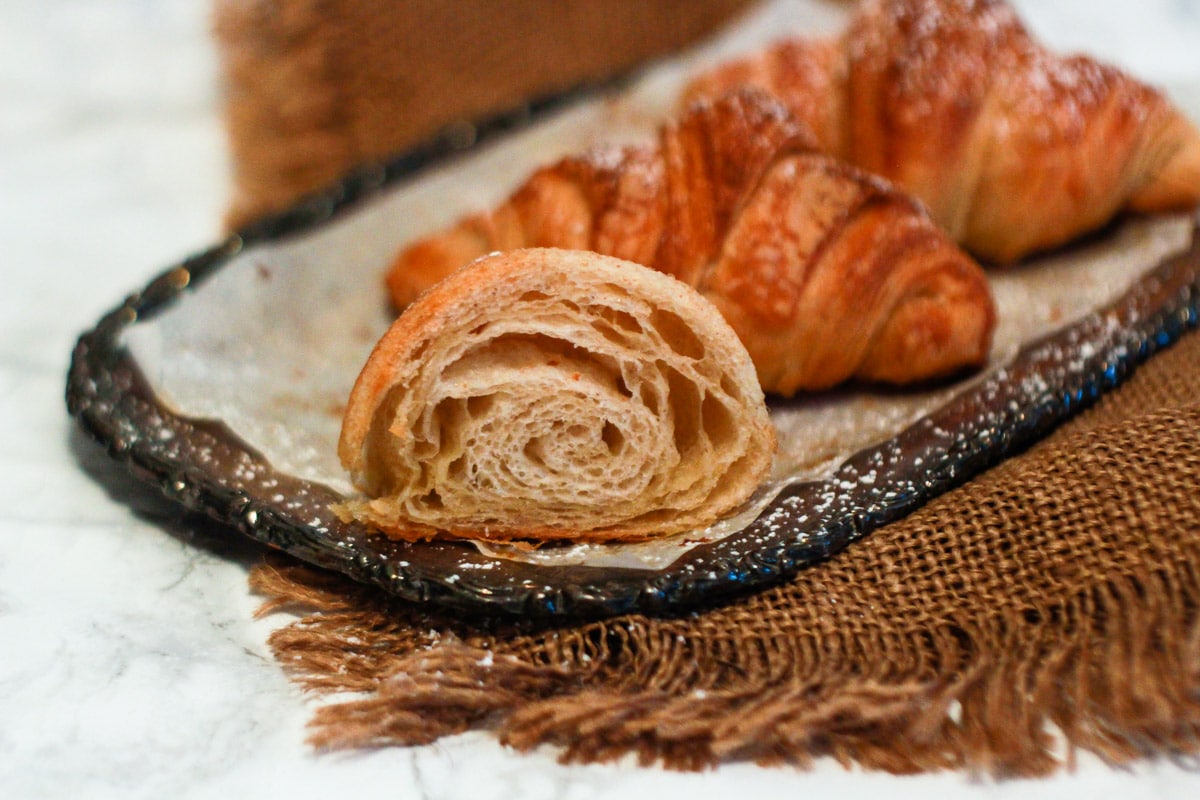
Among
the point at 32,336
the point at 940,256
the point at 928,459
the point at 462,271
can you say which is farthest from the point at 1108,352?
the point at 32,336

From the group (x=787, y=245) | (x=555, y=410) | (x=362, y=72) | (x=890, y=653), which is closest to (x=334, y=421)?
(x=555, y=410)

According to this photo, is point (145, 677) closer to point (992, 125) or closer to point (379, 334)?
point (379, 334)

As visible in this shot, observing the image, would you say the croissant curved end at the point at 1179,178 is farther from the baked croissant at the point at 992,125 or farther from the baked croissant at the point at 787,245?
the baked croissant at the point at 787,245

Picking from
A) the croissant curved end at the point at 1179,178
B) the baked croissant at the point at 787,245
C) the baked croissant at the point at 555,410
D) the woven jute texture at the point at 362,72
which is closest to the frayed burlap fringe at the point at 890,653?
the baked croissant at the point at 555,410

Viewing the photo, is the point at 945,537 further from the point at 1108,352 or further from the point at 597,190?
the point at 597,190

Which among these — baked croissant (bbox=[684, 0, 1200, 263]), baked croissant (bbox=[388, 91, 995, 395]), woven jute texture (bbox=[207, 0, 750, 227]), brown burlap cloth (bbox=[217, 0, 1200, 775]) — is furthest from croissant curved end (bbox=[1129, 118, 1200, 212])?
woven jute texture (bbox=[207, 0, 750, 227])

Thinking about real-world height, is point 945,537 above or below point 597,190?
below

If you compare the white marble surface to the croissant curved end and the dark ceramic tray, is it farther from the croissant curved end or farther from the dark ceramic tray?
the croissant curved end
